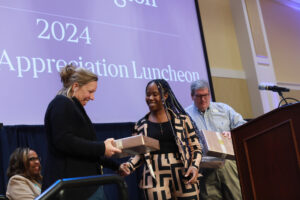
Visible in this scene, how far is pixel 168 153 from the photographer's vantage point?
106 inches

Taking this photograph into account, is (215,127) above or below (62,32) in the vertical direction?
below

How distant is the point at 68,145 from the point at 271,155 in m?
1.02

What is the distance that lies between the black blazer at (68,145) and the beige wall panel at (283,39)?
513 cm

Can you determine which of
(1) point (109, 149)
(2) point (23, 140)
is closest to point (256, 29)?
(2) point (23, 140)

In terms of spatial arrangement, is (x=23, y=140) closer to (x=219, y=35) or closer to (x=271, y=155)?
(x=271, y=155)

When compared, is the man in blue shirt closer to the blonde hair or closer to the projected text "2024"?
the projected text "2024"

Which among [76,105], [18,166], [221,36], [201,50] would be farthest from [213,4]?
[76,105]

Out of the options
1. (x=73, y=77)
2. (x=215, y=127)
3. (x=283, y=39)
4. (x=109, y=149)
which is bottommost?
(x=109, y=149)

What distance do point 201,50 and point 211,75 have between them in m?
0.45

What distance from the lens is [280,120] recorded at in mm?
2123

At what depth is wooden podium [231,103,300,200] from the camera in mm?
2039

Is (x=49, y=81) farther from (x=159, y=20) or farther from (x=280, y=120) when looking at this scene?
(x=280, y=120)

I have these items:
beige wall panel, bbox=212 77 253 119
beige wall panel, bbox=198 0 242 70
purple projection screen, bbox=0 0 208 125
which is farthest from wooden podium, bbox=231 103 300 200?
beige wall panel, bbox=198 0 242 70

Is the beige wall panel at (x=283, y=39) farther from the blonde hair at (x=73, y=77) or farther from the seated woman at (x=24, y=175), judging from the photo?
the blonde hair at (x=73, y=77)
